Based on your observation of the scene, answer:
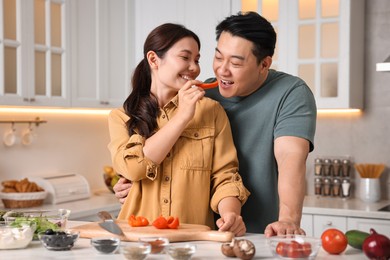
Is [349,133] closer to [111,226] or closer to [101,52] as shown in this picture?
[101,52]

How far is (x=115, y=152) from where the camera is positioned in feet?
8.03

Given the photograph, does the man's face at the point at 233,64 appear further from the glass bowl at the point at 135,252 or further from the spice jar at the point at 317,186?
the spice jar at the point at 317,186

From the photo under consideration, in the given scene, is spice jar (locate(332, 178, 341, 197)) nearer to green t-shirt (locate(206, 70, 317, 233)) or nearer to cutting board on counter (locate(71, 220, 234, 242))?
green t-shirt (locate(206, 70, 317, 233))

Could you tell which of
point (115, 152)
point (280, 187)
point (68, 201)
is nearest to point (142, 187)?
point (115, 152)

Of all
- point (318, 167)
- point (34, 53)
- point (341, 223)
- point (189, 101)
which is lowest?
point (341, 223)

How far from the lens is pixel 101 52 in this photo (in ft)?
15.8

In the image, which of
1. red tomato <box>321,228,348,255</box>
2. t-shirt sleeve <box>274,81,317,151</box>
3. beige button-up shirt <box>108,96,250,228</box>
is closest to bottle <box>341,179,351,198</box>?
t-shirt sleeve <box>274,81,317,151</box>

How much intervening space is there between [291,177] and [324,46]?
233 cm

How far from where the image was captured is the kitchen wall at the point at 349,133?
15.4ft

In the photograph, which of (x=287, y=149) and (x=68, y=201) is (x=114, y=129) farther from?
(x=68, y=201)

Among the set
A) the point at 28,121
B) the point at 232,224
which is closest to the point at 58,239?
the point at 232,224

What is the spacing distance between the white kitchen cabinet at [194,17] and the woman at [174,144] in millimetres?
2155

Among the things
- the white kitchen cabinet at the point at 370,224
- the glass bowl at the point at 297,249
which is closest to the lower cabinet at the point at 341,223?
the white kitchen cabinet at the point at 370,224

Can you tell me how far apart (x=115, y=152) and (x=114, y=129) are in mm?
111
